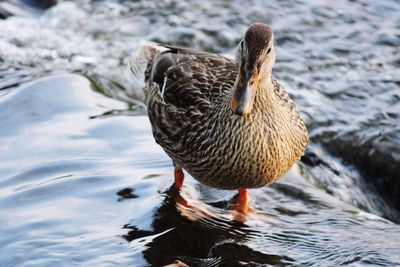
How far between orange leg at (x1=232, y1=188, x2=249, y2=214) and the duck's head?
1.07 m

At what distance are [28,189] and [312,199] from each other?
202 centimetres

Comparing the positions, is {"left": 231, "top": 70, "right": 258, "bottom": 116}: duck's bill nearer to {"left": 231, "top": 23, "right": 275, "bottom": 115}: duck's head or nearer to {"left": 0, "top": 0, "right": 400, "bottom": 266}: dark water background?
{"left": 231, "top": 23, "right": 275, "bottom": 115}: duck's head

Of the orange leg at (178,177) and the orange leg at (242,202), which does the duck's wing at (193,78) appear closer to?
the orange leg at (178,177)

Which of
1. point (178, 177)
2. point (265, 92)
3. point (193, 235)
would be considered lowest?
point (193, 235)

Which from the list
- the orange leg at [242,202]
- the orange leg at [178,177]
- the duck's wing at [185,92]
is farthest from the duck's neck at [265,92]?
the orange leg at [178,177]

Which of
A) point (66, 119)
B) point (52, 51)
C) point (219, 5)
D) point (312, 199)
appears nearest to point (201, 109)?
point (312, 199)

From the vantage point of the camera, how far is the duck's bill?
463 centimetres

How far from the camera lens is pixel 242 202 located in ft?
18.4

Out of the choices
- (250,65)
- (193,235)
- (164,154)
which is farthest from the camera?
(164,154)

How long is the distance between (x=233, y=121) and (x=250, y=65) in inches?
22.3

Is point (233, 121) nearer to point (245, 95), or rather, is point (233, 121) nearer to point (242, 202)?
point (245, 95)

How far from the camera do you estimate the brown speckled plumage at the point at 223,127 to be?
199 inches

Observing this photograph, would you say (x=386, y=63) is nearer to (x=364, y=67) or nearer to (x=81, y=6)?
(x=364, y=67)

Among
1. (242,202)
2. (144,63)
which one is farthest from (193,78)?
(144,63)
